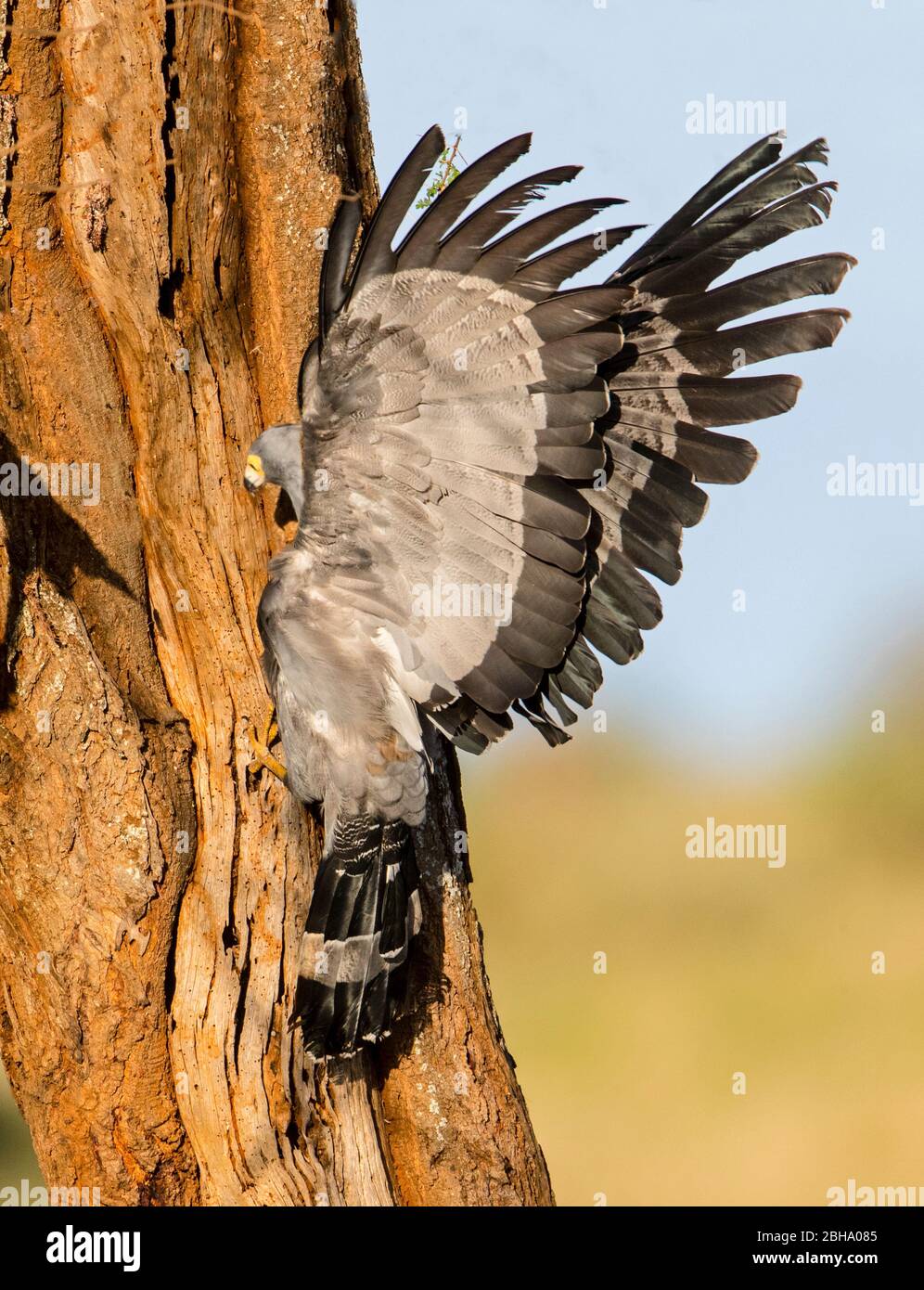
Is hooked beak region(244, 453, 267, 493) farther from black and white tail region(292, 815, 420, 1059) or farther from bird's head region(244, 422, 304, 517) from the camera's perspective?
black and white tail region(292, 815, 420, 1059)

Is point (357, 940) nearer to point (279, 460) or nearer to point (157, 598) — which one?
point (157, 598)

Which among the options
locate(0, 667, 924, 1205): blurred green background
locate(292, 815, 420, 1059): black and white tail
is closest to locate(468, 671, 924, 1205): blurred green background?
locate(0, 667, 924, 1205): blurred green background

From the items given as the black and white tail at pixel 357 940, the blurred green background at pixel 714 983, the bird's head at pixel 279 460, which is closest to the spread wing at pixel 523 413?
the bird's head at pixel 279 460

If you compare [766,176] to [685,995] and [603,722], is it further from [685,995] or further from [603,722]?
[685,995]

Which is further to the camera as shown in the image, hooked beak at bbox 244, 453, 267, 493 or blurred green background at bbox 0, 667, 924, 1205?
blurred green background at bbox 0, 667, 924, 1205

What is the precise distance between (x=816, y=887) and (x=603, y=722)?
924 cm

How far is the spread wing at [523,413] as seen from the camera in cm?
345

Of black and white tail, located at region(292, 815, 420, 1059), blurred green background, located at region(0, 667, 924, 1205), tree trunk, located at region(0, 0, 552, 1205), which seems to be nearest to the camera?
tree trunk, located at region(0, 0, 552, 1205)

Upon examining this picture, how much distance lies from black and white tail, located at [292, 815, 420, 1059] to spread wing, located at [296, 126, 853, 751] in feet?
1.64

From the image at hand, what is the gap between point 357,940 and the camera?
160 inches

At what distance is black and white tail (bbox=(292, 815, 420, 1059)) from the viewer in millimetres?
4020

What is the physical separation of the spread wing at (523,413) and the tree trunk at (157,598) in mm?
562

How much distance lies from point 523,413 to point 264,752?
1.46m

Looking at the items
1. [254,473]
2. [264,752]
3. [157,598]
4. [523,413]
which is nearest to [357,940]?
[264,752]
